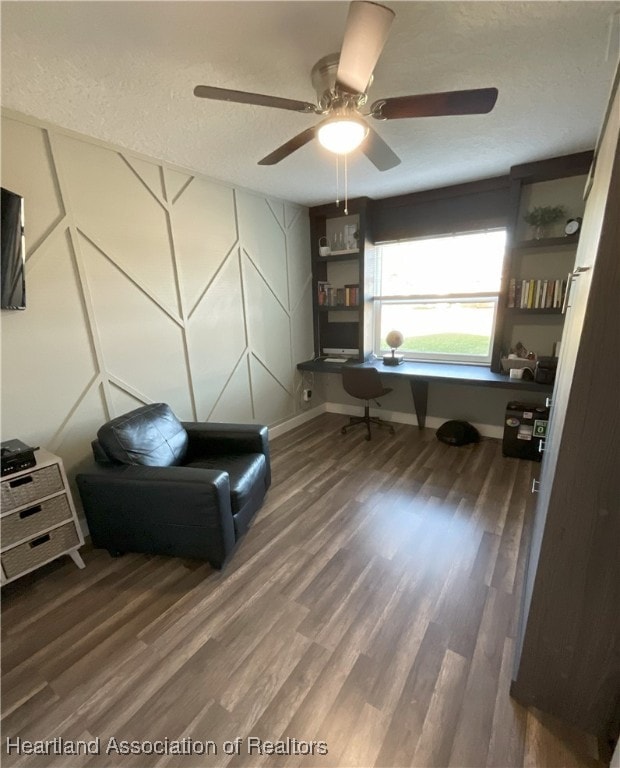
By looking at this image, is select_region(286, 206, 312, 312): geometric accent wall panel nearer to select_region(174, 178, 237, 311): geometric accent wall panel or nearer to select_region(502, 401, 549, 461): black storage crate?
select_region(174, 178, 237, 311): geometric accent wall panel

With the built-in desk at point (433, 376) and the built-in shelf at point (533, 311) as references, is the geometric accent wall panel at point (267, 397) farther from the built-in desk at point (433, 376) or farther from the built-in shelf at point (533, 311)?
the built-in shelf at point (533, 311)

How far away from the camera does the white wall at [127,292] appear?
6.20ft

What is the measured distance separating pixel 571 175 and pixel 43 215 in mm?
3849

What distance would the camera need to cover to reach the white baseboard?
3479 mm

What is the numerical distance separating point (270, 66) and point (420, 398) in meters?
3.06

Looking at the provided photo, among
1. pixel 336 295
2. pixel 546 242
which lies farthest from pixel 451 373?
pixel 336 295

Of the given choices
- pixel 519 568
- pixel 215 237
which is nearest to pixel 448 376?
pixel 519 568

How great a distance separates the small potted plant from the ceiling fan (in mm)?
2027

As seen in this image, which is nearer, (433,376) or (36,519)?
(36,519)

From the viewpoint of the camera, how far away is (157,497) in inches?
70.7

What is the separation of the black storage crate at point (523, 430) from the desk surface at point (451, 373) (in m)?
0.25

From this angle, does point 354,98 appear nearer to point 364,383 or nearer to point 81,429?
point 364,383

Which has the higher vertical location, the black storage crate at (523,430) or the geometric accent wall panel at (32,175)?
the geometric accent wall panel at (32,175)

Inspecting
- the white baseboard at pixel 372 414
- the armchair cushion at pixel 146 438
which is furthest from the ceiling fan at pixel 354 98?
the white baseboard at pixel 372 414
